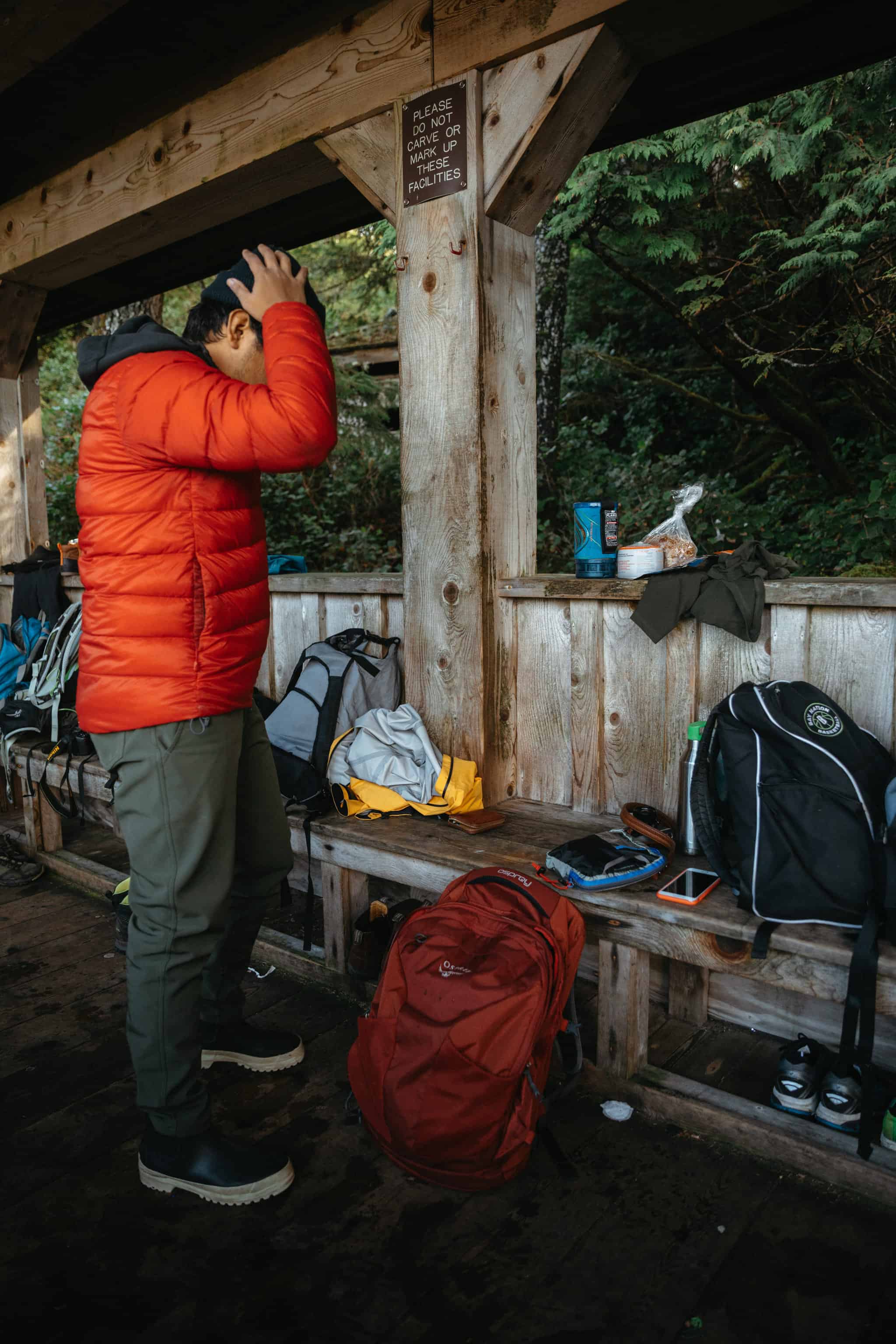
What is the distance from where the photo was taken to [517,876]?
7.46 feet

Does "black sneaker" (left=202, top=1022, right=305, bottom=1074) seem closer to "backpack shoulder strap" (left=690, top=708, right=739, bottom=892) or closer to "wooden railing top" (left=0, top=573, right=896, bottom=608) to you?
"backpack shoulder strap" (left=690, top=708, right=739, bottom=892)

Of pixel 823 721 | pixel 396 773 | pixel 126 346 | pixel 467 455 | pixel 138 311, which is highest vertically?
pixel 138 311

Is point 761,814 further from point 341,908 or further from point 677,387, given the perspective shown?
point 677,387

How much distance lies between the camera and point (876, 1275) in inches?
69.2

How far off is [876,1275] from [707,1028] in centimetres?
96

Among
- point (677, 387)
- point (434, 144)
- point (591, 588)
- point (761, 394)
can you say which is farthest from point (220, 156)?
point (677, 387)

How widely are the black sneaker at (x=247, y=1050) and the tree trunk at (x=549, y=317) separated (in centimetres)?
561

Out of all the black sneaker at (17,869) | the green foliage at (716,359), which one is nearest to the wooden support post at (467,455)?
the green foliage at (716,359)

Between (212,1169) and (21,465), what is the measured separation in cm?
465

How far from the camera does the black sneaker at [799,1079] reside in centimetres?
220

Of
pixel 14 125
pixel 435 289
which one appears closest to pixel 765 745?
pixel 435 289

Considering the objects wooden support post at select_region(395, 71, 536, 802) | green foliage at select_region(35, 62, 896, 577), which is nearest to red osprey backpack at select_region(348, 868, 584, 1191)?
wooden support post at select_region(395, 71, 536, 802)

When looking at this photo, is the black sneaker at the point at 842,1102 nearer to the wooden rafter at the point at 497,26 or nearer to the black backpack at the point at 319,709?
the black backpack at the point at 319,709

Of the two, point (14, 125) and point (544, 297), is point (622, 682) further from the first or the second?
point (544, 297)
